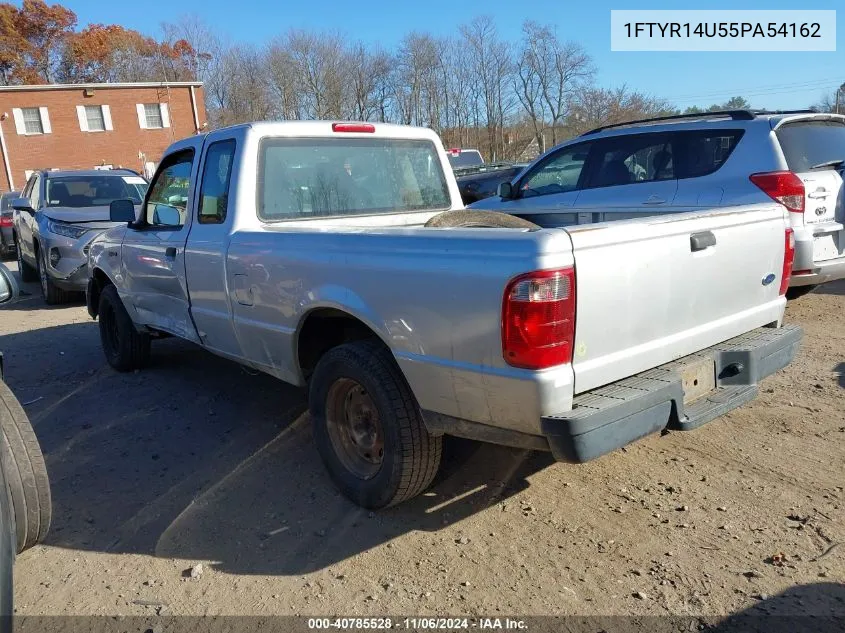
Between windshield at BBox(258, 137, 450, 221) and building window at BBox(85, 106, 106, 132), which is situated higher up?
building window at BBox(85, 106, 106, 132)

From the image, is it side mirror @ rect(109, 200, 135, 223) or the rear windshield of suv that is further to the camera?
the rear windshield of suv

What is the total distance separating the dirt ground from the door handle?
48.6 inches

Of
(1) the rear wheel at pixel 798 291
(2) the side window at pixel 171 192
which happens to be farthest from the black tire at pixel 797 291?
(2) the side window at pixel 171 192

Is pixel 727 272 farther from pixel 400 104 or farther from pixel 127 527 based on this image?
pixel 400 104

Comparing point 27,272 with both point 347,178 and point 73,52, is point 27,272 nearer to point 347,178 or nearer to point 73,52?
point 347,178

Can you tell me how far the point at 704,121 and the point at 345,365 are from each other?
15.3 ft

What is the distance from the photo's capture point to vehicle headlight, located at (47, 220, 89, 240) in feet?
28.7


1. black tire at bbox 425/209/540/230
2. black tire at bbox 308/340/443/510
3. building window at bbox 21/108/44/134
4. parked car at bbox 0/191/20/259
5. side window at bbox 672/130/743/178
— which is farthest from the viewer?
building window at bbox 21/108/44/134

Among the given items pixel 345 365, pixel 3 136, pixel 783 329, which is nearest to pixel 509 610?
pixel 345 365

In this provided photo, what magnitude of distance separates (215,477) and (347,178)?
6.67 ft

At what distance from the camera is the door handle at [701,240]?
9.40 feet

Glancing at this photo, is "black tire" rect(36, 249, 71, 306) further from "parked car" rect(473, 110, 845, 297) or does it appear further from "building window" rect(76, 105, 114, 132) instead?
"building window" rect(76, 105, 114, 132)

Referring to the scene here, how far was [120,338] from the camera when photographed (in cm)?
571

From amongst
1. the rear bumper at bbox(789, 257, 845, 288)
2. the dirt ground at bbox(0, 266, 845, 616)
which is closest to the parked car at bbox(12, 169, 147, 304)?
the dirt ground at bbox(0, 266, 845, 616)
